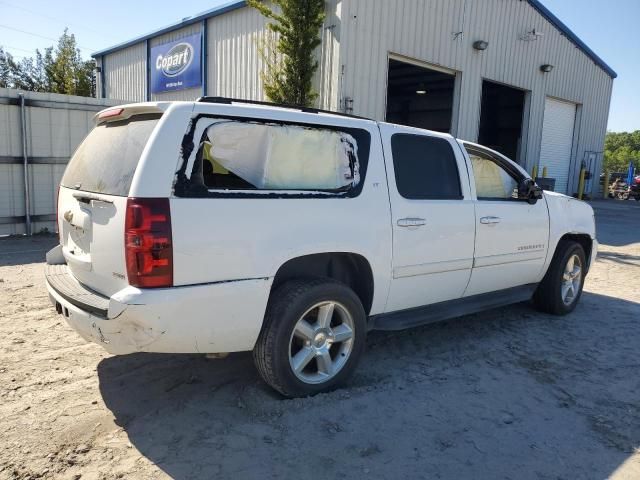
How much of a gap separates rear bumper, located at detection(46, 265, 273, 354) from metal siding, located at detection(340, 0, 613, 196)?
907cm

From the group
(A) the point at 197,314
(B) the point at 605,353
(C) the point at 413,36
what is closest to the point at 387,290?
(A) the point at 197,314

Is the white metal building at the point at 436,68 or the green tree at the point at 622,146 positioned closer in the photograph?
the white metal building at the point at 436,68

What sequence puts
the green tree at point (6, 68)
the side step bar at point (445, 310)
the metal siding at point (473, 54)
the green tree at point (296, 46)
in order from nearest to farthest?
the side step bar at point (445, 310)
the green tree at point (296, 46)
the metal siding at point (473, 54)
the green tree at point (6, 68)

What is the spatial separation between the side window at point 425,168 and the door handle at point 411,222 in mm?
175

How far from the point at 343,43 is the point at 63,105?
5.82m

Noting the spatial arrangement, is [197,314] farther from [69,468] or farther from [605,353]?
[605,353]

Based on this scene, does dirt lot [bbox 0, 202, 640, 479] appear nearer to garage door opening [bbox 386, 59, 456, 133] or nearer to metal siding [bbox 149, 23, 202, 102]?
metal siding [bbox 149, 23, 202, 102]

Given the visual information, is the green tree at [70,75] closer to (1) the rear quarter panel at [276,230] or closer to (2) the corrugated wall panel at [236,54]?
(2) the corrugated wall panel at [236,54]

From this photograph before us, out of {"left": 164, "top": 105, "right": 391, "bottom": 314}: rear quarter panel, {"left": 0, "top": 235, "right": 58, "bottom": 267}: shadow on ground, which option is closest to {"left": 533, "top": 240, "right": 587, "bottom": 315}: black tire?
{"left": 164, "top": 105, "right": 391, "bottom": 314}: rear quarter panel

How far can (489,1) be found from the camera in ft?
48.0

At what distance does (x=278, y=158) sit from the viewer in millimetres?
3250

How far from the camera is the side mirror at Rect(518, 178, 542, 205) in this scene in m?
4.77

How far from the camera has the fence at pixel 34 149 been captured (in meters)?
9.00

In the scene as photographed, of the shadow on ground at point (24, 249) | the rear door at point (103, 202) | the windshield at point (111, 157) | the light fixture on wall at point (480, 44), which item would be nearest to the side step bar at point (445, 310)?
the rear door at point (103, 202)
